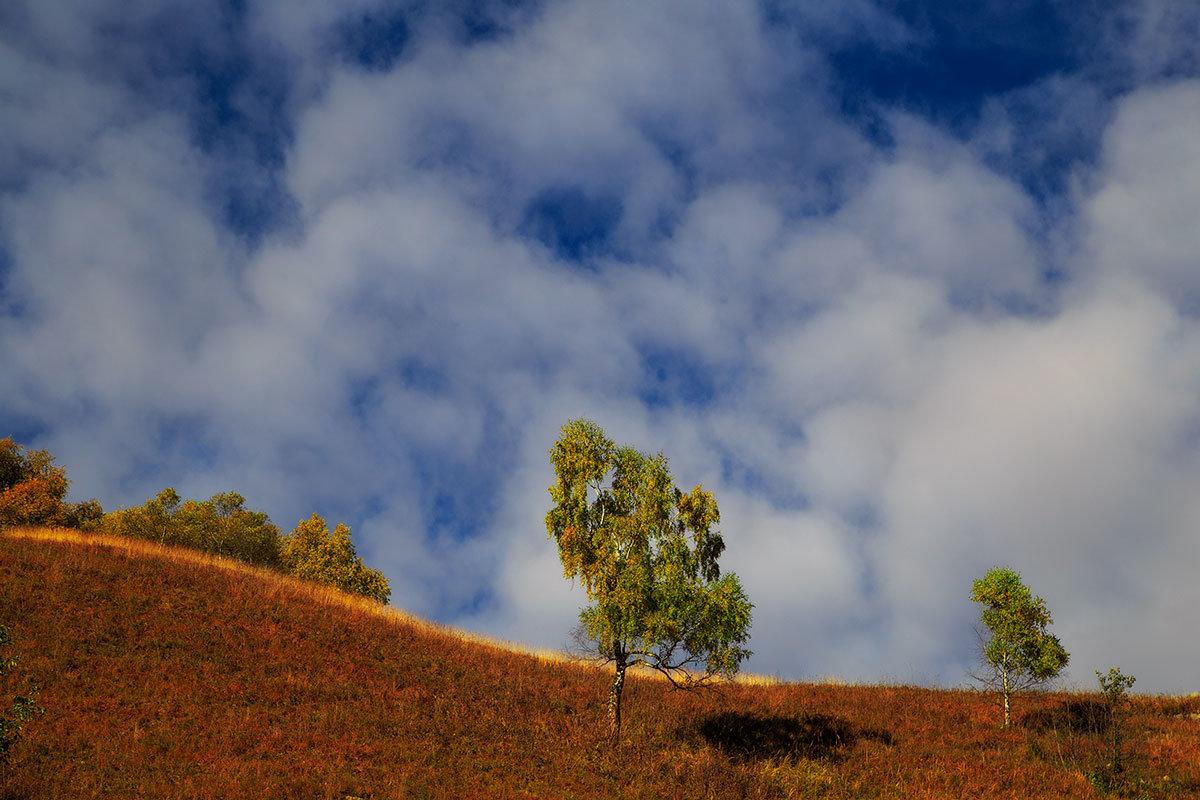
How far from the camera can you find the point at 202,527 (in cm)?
6856

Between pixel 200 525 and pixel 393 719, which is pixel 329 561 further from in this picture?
pixel 393 719

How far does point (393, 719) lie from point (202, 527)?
178ft

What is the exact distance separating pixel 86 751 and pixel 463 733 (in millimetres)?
10609

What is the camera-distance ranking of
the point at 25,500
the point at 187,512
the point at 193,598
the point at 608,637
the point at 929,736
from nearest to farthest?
the point at 608,637 < the point at 929,736 < the point at 193,598 < the point at 25,500 < the point at 187,512

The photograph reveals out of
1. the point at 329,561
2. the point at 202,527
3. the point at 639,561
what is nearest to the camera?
the point at 639,561

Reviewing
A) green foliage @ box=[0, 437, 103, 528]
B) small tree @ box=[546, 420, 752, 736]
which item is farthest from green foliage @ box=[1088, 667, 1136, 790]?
green foliage @ box=[0, 437, 103, 528]

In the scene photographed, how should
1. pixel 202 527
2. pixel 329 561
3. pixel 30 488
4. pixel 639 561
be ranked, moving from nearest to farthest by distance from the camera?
pixel 639 561
pixel 30 488
pixel 329 561
pixel 202 527

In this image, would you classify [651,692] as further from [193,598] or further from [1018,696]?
[193,598]

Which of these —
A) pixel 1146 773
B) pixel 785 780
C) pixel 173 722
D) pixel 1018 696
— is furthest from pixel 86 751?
pixel 1018 696

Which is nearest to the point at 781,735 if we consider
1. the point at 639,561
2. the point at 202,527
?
the point at 639,561

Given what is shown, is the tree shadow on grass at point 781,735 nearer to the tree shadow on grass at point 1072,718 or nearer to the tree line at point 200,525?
the tree shadow on grass at point 1072,718

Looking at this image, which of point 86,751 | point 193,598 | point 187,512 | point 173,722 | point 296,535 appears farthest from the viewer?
point 187,512

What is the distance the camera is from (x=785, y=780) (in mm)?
22031

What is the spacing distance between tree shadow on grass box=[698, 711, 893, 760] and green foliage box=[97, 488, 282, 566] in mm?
49634
